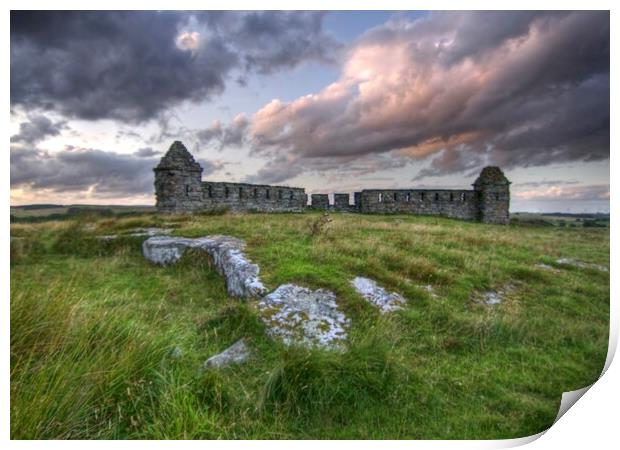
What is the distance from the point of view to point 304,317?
4102mm

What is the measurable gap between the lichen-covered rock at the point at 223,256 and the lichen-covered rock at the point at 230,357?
1081 millimetres

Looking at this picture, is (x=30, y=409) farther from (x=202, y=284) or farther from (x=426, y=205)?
(x=426, y=205)

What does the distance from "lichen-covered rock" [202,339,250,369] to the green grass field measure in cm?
9

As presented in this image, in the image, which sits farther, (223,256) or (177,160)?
(177,160)

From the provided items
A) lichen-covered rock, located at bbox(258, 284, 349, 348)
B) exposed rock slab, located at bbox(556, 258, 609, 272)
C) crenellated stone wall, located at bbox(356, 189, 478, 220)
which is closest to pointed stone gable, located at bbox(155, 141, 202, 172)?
crenellated stone wall, located at bbox(356, 189, 478, 220)

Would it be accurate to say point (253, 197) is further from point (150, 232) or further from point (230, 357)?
point (230, 357)

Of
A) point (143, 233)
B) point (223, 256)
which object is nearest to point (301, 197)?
point (143, 233)

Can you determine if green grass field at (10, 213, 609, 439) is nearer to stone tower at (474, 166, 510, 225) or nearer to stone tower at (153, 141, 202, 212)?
stone tower at (153, 141, 202, 212)

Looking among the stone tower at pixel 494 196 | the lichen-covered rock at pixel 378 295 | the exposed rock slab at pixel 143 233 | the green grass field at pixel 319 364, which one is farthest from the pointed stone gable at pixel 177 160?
the stone tower at pixel 494 196

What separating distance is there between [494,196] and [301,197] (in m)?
11.9

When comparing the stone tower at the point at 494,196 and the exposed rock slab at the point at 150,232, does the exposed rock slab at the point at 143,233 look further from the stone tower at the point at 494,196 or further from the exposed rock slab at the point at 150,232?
the stone tower at the point at 494,196

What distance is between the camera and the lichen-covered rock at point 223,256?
512 cm

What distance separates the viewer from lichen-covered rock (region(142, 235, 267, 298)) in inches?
201
